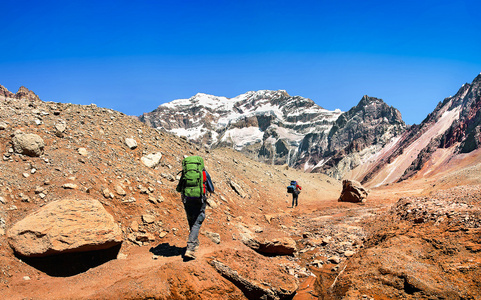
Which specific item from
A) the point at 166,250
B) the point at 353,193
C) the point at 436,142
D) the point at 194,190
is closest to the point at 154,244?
the point at 166,250

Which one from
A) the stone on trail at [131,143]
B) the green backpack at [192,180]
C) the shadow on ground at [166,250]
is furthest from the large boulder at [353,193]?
the green backpack at [192,180]

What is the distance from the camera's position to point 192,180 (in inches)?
278

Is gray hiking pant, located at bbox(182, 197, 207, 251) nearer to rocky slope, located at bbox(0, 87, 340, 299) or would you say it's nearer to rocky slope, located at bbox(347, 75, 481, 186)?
rocky slope, located at bbox(0, 87, 340, 299)

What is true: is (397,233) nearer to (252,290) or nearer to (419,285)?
(419,285)

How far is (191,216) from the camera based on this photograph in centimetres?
730

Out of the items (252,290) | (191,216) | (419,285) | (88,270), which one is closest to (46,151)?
(88,270)

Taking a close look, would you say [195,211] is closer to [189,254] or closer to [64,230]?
[189,254]

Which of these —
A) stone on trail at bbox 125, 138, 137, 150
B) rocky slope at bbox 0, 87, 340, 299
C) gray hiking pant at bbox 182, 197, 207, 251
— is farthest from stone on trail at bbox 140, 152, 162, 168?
gray hiking pant at bbox 182, 197, 207, 251

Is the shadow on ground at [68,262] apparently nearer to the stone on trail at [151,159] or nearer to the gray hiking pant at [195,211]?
the gray hiking pant at [195,211]

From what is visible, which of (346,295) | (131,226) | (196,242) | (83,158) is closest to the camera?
(346,295)

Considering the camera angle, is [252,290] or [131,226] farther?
[131,226]

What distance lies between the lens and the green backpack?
700 centimetres

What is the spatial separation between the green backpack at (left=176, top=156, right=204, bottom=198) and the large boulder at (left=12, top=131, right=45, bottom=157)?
5.29 m

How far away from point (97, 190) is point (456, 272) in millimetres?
8991
